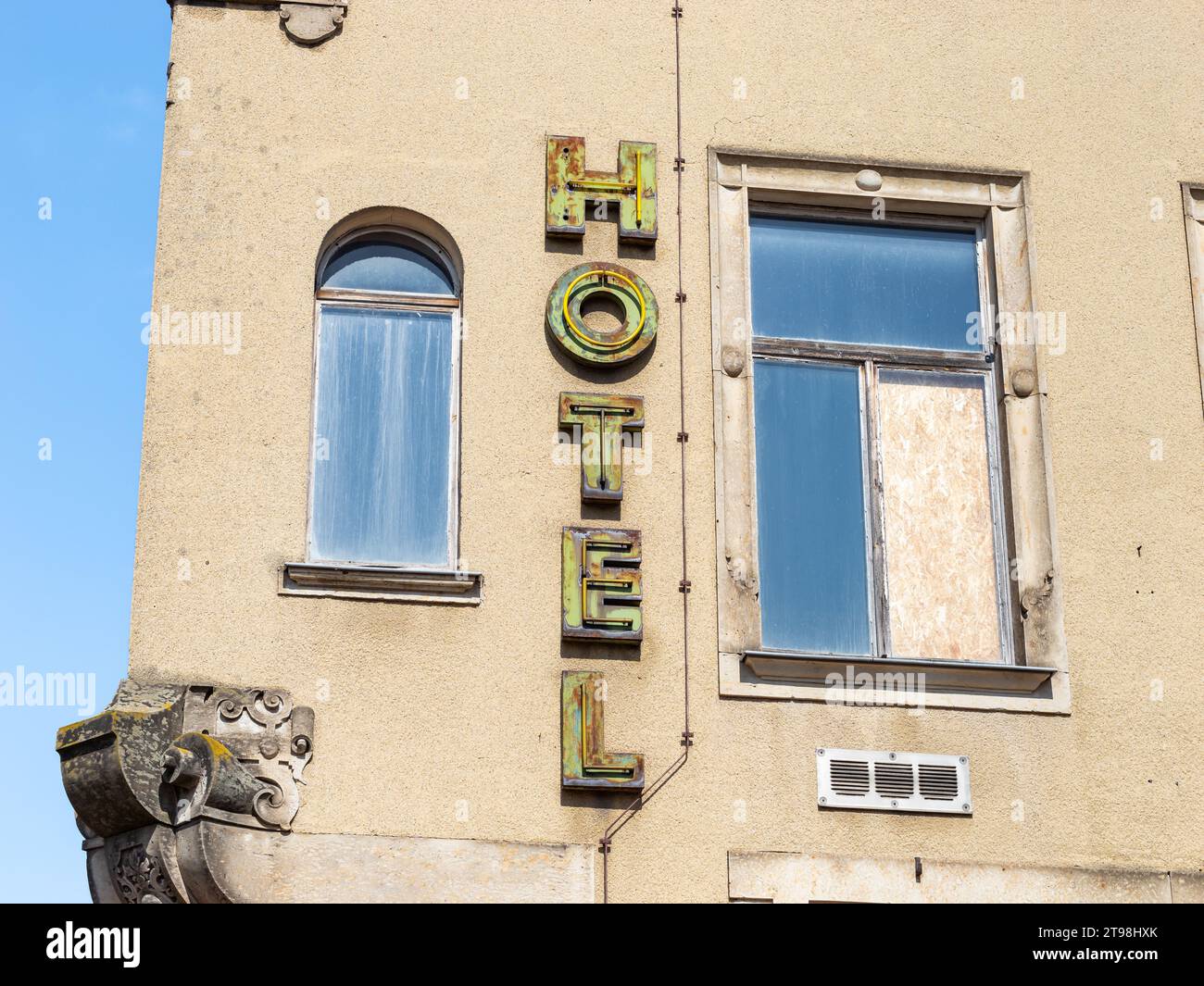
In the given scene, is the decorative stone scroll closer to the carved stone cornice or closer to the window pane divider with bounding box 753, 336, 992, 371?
the window pane divider with bounding box 753, 336, 992, 371

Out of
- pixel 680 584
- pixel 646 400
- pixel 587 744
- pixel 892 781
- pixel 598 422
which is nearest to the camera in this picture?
pixel 587 744

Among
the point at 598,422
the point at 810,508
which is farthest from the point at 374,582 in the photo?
the point at 810,508

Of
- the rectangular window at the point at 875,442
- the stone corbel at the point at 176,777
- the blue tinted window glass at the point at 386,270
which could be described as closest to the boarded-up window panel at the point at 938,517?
the rectangular window at the point at 875,442

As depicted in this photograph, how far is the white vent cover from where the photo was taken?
9805mm

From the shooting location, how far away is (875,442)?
1066cm

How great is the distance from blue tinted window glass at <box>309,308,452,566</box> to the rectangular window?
1.55 m

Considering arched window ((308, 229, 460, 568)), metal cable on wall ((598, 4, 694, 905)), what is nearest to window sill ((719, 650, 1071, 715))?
metal cable on wall ((598, 4, 694, 905))

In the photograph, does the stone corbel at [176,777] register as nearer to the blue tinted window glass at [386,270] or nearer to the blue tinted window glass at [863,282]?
the blue tinted window glass at [386,270]

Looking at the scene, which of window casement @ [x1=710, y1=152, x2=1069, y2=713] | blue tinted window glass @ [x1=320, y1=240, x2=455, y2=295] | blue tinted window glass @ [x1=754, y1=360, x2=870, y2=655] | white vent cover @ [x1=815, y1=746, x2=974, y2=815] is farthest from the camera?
blue tinted window glass @ [x1=320, y1=240, x2=455, y2=295]

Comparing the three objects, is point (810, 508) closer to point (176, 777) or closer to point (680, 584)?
point (680, 584)

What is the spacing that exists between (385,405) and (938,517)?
2.72 m

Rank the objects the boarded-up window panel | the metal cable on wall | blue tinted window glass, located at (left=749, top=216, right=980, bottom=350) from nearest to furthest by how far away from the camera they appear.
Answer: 1. the metal cable on wall
2. the boarded-up window panel
3. blue tinted window glass, located at (left=749, top=216, right=980, bottom=350)

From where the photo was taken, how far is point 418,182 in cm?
1062
